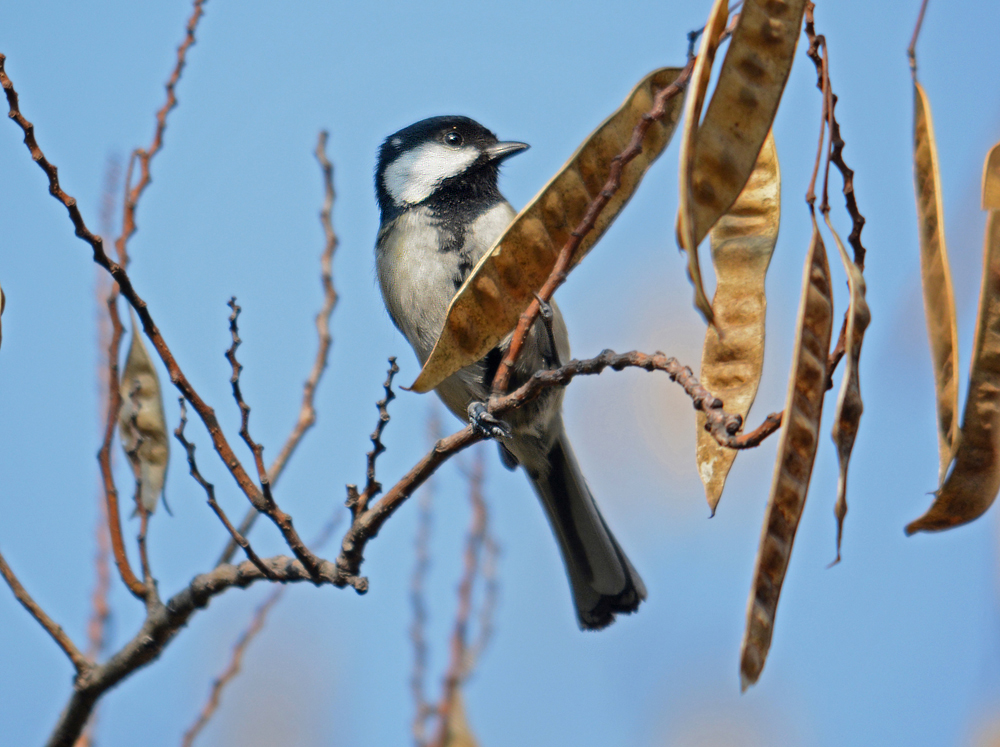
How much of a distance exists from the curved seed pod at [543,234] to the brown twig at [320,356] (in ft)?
2.86

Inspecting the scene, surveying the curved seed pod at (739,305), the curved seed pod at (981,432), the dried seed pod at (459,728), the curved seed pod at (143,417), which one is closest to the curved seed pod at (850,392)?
the curved seed pod at (981,432)

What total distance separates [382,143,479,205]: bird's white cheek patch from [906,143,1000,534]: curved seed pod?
8.64 feet

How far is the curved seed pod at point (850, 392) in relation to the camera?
4.40 feet

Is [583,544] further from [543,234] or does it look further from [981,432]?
[981,432]

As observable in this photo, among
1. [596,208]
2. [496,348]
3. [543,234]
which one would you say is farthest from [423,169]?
[596,208]

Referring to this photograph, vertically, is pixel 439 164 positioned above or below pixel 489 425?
above

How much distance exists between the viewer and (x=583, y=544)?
3.70 meters

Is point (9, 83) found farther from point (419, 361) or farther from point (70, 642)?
point (419, 361)

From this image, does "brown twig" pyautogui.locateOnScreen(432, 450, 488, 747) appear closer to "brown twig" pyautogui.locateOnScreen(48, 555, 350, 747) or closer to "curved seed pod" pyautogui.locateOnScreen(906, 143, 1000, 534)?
"brown twig" pyautogui.locateOnScreen(48, 555, 350, 747)

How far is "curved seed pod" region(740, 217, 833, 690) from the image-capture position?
139 centimetres

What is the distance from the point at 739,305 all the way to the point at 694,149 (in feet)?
2.00

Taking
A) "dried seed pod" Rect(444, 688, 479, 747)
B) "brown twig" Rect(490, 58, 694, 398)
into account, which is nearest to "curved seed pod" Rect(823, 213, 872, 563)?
"brown twig" Rect(490, 58, 694, 398)

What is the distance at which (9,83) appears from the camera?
1.76 m

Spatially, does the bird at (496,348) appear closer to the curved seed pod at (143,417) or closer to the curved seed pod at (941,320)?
the curved seed pod at (143,417)
